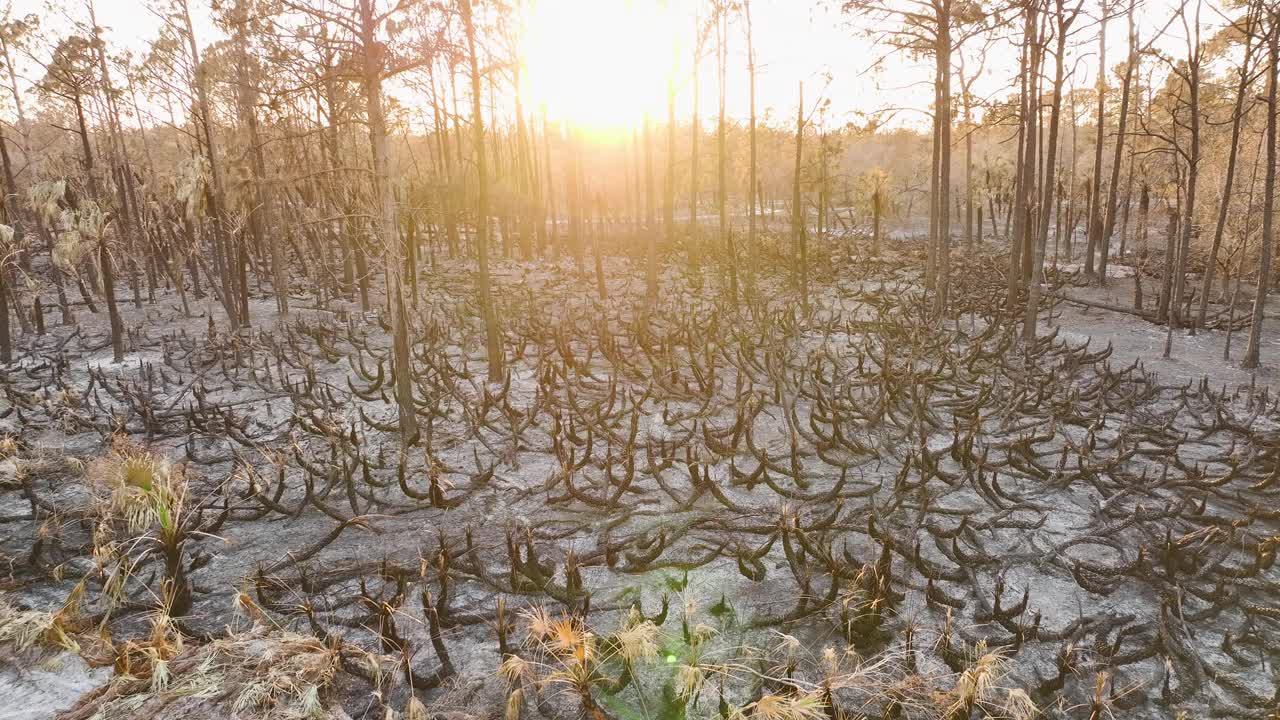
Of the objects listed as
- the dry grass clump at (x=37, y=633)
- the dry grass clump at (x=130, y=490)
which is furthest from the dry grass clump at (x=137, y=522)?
the dry grass clump at (x=37, y=633)

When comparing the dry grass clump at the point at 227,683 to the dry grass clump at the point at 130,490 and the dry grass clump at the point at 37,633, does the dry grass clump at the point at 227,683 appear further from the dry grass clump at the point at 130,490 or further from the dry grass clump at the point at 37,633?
the dry grass clump at the point at 130,490

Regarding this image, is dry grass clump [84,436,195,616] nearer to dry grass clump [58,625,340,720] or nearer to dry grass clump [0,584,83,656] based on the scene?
dry grass clump [0,584,83,656]

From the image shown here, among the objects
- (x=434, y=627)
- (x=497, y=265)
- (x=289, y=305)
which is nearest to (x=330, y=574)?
(x=434, y=627)

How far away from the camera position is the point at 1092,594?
481 centimetres

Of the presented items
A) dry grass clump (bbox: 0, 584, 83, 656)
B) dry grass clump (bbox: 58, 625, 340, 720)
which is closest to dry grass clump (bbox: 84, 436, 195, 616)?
dry grass clump (bbox: 0, 584, 83, 656)

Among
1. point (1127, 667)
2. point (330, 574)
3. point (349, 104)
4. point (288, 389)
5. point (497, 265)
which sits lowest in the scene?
point (1127, 667)

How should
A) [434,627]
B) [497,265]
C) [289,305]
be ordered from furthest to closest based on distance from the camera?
[497,265] → [289,305] → [434,627]

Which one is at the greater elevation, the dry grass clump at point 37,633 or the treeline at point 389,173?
the treeline at point 389,173

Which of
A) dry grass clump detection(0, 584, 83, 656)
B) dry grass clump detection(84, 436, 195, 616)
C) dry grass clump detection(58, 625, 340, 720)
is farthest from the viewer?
dry grass clump detection(84, 436, 195, 616)

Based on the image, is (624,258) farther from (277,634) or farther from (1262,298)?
(277,634)

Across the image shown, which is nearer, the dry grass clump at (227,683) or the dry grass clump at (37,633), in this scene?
the dry grass clump at (227,683)

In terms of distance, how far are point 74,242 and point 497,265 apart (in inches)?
568

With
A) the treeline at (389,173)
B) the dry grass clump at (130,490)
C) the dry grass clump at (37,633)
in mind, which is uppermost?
the treeline at (389,173)

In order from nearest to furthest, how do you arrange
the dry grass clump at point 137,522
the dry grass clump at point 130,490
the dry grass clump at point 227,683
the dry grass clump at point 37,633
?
the dry grass clump at point 227,683
the dry grass clump at point 37,633
the dry grass clump at point 137,522
the dry grass clump at point 130,490
